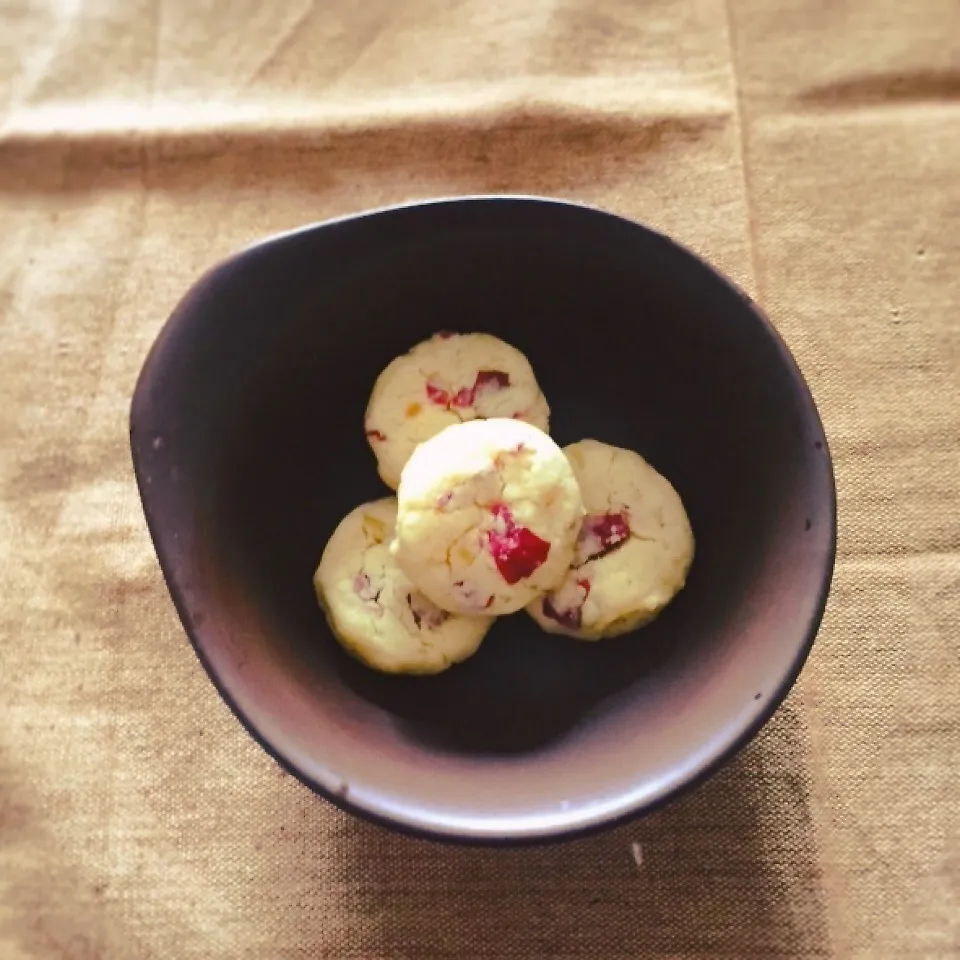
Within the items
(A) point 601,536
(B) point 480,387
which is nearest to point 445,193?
(B) point 480,387

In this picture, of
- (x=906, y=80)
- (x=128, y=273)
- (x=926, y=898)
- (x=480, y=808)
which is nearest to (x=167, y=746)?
(x=480, y=808)

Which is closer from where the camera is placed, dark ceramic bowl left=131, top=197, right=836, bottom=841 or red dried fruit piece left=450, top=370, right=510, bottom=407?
dark ceramic bowl left=131, top=197, right=836, bottom=841

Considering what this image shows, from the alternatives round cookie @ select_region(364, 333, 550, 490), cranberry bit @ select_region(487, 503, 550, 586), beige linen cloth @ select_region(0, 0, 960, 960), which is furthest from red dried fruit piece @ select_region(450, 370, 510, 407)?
beige linen cloth @ select_region(0, 0, 960, 960)

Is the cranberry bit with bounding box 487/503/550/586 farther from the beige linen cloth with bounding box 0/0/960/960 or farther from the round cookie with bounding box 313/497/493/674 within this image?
the beige linen cloth with bounding box 0/0/960/960

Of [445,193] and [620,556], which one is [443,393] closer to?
[620,556]

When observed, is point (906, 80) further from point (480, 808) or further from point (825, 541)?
point (480, 808)

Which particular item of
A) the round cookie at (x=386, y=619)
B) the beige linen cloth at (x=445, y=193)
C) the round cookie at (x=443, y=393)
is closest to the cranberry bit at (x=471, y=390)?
the round cookie at (x=443, y=393)
